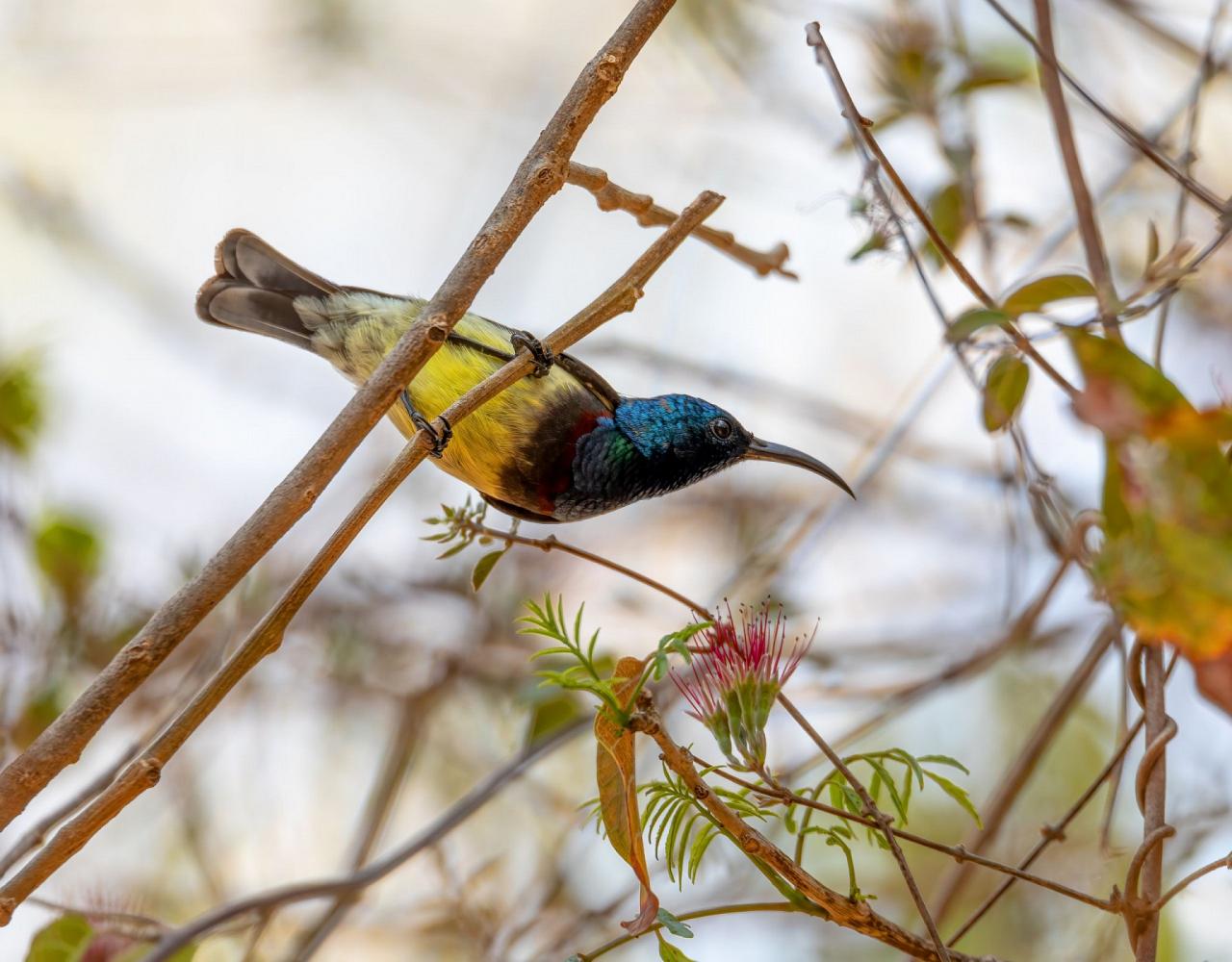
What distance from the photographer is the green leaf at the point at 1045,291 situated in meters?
1.72

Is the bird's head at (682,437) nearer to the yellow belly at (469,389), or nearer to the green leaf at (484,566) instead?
the yellow belly at (469,389)

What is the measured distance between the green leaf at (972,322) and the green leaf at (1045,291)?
8 cm


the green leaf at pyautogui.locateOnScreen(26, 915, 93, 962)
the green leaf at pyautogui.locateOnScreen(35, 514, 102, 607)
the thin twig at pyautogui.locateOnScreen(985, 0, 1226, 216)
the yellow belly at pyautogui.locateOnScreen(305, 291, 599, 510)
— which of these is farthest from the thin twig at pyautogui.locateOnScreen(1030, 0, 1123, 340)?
the green leaf at pyautogui.locateOnScreen(35, 514, 102, 607)

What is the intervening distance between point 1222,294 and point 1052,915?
91.4 inches

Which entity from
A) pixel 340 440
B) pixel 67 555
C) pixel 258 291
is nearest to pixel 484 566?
pixel 340 440

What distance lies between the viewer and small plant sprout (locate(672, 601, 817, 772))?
5.10 ft

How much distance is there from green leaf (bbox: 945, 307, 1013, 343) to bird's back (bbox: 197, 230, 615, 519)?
1.41m

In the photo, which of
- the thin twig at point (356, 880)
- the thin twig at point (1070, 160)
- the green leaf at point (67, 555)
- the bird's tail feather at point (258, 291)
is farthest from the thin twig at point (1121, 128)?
the green leaf at point (67, 555)

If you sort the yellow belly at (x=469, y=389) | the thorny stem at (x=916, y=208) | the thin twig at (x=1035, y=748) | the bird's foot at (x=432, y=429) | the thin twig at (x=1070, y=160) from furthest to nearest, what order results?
the yellow belly at (x=469, y=389), the thin twig at (x=1035, y=748), the thin twig at (x=1070, y=160), the bird's foot at (x=432, y=429), the thorny stem at (x=916, y=208)

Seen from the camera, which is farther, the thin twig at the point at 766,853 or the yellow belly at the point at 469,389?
the yellow belly at the point at 469,389

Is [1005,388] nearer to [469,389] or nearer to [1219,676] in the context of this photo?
[1219,676]

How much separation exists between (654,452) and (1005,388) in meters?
1.22

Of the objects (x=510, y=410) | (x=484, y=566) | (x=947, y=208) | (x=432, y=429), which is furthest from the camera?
(x=947, y=208)

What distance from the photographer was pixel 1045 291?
173cm
